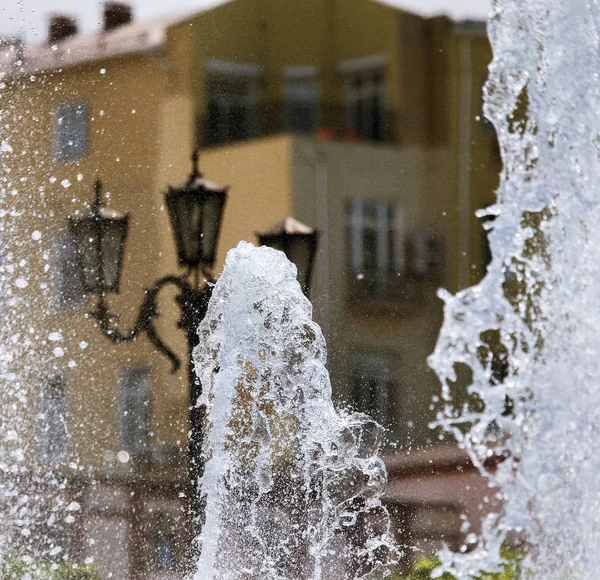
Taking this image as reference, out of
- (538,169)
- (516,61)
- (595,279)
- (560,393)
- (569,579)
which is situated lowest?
(569,579)

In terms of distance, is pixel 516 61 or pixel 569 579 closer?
pixel 569 579

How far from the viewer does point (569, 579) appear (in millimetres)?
3135

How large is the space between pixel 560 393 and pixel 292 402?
3.01ft

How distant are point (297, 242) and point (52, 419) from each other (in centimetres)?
78

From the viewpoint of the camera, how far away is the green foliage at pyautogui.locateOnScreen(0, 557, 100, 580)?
261 centimetres

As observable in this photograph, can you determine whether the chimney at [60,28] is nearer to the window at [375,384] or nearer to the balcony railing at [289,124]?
the balcony railing at [289,124]

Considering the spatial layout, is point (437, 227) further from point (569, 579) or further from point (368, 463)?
point (569, 579)

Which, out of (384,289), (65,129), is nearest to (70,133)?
(65,129)

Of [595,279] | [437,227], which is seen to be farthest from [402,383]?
[595,279]

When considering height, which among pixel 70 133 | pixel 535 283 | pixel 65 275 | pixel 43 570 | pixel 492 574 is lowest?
pixel 492 574

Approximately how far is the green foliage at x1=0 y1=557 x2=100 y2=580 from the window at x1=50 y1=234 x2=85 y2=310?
60 centimetres

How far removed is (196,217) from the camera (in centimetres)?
283

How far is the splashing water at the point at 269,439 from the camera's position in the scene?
2.81 meters

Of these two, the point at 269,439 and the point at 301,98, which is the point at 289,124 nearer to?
the point at 301,98
